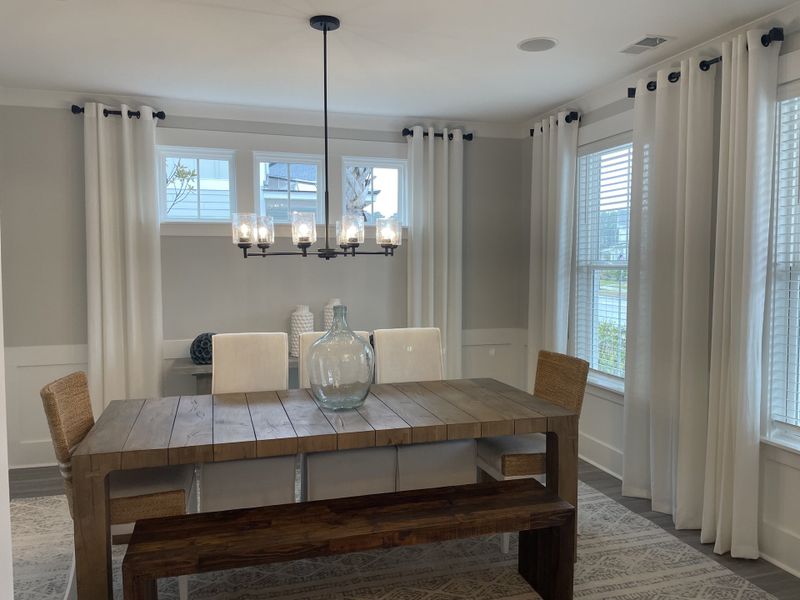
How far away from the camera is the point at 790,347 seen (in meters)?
2.96

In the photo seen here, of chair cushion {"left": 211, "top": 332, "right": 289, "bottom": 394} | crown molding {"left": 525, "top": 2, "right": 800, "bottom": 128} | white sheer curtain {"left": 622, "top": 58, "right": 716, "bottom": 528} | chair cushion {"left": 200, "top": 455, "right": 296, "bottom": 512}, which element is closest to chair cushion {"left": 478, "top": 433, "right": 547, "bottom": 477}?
white sheer curtain {"left": 622, "top": 58, "right": 716, "bottom": 528}

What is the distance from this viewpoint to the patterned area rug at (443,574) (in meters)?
2.73

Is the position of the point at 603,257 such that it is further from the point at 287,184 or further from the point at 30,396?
the point at 30,396

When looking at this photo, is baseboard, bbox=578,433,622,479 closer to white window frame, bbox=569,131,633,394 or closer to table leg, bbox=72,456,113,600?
white window frame, bbox=569,131,633,394

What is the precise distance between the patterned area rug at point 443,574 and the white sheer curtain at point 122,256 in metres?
1.28

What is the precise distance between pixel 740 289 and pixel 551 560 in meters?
1.60

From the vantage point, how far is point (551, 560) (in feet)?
8.54

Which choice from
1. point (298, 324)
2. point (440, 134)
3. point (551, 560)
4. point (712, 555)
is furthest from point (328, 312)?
point (712, 555)

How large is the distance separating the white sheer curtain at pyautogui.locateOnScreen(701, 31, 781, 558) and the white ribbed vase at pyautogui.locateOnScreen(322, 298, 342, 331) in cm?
271

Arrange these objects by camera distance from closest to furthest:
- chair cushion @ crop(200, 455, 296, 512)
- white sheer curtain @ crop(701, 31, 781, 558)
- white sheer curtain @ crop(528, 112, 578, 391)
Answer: chair cushion @ crop(200, 455, 296, 512) → white sheer curtain @ crop(701, 31, 781, 558) → white sheer curtain @ crop(528, 112, 578, 391)

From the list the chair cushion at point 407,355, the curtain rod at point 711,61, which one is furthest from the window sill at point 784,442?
the curtain rod at point 711,61

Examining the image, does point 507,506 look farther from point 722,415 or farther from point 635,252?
point 635,252

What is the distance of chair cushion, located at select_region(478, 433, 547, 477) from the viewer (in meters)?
3.01

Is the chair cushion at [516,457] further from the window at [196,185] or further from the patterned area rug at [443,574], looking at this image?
the window at [196,185]
